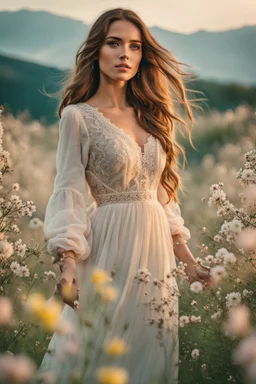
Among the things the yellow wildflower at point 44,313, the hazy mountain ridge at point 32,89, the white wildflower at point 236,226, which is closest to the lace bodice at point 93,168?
the white wildflower at point 236,226

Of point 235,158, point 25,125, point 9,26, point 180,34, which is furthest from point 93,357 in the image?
point 9,26

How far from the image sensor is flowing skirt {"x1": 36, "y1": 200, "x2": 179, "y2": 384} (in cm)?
231

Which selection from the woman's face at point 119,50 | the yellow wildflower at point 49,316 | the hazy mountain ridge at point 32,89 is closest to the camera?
the yellow wildflower at point 49,316

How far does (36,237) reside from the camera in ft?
12.7

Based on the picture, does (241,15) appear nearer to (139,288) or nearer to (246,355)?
(139,288)

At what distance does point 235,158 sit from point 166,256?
2188 millimetres

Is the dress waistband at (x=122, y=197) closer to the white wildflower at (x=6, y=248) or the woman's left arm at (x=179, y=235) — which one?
the woman's left arm at (x=179, y=235)

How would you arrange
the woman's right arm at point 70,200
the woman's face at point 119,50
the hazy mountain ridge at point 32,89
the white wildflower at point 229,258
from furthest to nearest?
the hazy mountain ridge at point 32,89
the woman's face at point 119,50
the woman's right arm at point 70,200
the white wildflower at point 229,258

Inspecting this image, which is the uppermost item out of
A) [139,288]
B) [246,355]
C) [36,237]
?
[36,237]

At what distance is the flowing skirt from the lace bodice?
0.06m

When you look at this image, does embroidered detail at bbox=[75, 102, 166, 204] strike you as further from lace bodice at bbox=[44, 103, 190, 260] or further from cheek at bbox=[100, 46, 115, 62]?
cheek at bbox=[100, 46, 115, 62]

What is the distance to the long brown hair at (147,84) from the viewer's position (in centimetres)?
274

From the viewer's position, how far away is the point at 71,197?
2406mm

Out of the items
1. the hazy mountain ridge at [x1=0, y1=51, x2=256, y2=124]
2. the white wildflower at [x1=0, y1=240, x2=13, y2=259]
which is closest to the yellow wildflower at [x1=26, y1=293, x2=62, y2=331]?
the white wildflower at [x1=0, y1=240, x2=13, y2=259]
